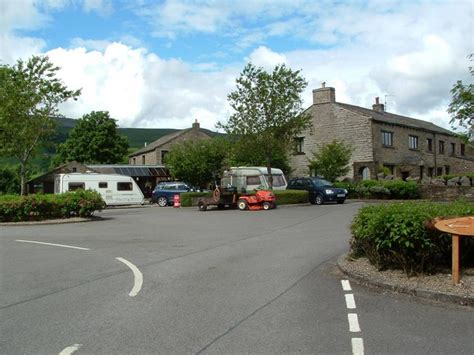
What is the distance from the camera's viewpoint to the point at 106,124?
6919 centimetres

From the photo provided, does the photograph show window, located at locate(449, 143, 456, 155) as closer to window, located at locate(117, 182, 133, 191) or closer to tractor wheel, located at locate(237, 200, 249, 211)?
tractor wheel, located at locate(237, 200, 249, 211)

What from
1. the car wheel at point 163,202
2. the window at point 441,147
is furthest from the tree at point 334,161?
the window at point 441,147

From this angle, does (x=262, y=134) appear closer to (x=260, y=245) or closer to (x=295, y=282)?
(x=260, y=245)

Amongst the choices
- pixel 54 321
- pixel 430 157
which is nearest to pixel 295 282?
pixel 54 321

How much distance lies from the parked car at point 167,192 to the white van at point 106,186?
1.33m

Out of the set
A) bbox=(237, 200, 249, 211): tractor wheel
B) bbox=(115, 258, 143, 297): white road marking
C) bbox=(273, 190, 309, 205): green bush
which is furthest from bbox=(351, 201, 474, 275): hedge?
bbox=(273, 190, 309, 205): green bush

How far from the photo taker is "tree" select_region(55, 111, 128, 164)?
2675 inches

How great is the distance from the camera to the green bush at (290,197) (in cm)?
2987

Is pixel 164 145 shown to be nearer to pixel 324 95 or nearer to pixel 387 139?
pixel 324 95

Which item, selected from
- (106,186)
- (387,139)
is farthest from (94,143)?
(387,139)

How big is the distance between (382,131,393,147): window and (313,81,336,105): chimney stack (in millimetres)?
5226

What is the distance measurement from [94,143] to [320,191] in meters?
44.2

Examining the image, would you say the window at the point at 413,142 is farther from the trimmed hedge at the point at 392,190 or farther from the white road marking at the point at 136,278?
the white road marking at the point at 136,278

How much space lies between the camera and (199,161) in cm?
3266
